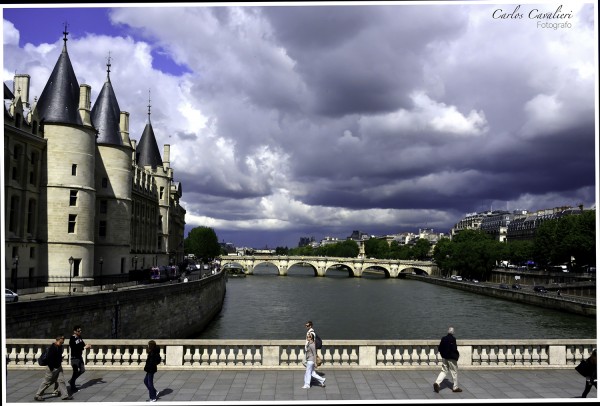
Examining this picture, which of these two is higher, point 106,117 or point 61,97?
point 106,117

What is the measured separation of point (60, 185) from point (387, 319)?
29.4 metres

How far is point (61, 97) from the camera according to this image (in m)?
34.7

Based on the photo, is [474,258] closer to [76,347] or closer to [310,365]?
[310,365]

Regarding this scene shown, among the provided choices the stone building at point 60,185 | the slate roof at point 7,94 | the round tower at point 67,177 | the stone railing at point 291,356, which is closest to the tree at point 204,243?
the stone building at point 60,185

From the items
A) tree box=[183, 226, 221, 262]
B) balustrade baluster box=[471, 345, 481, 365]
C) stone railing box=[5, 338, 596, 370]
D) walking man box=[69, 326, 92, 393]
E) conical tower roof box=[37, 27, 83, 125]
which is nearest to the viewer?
walking man box=[69, 326, 92, 393]

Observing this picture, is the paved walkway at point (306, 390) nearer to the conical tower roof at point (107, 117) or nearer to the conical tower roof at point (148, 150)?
the conical tower roof at point (107, 117)

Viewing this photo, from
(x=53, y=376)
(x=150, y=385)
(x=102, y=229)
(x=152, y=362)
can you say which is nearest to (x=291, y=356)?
(x=152, y=362)

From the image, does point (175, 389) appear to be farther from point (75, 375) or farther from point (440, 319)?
point (440, 319)

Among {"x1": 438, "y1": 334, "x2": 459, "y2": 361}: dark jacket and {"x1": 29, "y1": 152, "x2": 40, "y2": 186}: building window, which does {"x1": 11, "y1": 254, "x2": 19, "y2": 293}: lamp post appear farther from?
{"x1": 438, "y1": 334, "x2": 459, "y2": 361}: dark jacket

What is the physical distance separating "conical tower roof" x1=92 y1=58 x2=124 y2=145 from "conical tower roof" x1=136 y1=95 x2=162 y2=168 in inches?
951

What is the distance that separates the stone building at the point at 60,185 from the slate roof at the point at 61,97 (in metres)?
0.06

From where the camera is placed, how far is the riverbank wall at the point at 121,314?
21.0m

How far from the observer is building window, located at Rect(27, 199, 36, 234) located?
107 ft

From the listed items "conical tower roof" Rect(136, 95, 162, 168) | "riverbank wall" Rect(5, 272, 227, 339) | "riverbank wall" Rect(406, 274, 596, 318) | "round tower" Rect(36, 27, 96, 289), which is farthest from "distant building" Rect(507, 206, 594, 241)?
"round tower" Rect(36, 27, 96, 289)
